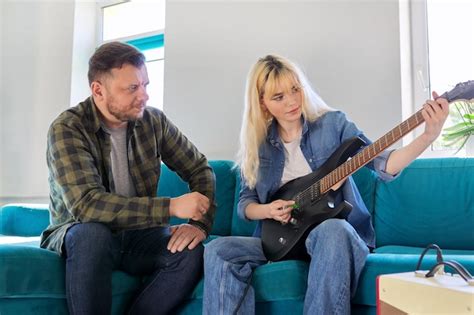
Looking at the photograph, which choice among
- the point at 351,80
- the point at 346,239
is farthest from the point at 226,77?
the point at 346,239

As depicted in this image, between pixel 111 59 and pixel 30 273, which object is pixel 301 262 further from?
pixel 111 59

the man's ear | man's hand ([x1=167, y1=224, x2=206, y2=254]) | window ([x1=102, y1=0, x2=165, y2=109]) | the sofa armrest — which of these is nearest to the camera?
man's hand ([x1=167, y1=224, x2=206, y2=254])

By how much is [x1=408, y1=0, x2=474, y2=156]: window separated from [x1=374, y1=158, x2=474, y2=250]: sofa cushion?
40 cm

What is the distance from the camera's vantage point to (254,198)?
1.65 m

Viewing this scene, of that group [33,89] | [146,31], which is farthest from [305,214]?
[33,89]

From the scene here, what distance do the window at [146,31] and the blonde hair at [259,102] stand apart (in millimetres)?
1494

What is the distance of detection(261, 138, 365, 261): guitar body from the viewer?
1.40 m

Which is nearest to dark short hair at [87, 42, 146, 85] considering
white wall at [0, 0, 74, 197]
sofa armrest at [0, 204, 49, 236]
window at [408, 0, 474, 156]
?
sofa armrest at [0, 204, 49, 236]

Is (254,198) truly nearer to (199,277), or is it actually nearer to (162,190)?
(199,277)

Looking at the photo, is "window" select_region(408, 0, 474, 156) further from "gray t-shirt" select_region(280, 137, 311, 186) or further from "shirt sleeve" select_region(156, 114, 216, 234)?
"shirt sleeve" select_region(156, 114, 216, 234)

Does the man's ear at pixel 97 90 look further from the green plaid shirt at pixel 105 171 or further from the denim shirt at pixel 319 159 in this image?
the denim shirt at pixel 319 159

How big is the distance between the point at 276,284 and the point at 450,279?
0.57 m

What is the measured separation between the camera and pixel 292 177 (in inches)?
62.8

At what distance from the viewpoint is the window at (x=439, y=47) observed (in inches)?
84.0
